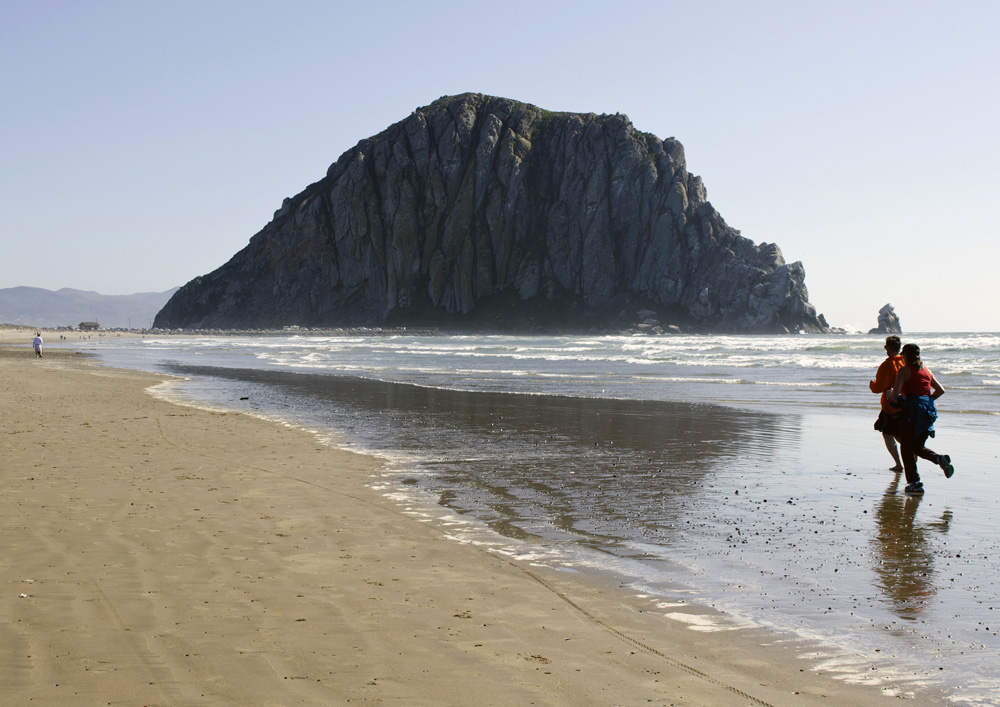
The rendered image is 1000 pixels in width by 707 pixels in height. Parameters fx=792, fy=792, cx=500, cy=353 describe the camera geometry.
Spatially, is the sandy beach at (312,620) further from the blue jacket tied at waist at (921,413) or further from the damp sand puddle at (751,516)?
the blue jacket tied at waist at (921,413)

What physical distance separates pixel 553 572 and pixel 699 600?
1261mm

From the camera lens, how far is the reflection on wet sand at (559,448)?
9.11 metres

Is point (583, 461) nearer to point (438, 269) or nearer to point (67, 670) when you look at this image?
point (67, 670)

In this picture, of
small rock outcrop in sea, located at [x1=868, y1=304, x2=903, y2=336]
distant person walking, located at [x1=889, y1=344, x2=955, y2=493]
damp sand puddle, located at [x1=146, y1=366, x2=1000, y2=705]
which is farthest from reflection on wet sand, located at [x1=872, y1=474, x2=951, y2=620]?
small rock outcrop in sea, located at [x1=868, y1=304, x2=903, y2=336]

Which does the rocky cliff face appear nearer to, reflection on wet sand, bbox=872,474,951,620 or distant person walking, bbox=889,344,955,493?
distant person walking, bbox=889,344,955,493

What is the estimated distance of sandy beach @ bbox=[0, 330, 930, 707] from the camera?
4.35 m

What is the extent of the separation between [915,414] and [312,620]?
365 inches

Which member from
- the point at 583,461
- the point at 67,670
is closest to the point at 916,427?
the point at 583,461

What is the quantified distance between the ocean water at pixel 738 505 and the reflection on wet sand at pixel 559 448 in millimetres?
56

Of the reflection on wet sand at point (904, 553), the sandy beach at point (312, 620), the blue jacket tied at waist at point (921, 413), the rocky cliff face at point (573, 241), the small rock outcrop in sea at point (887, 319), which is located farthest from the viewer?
the small rock outcrop in sea at point (887, 319)

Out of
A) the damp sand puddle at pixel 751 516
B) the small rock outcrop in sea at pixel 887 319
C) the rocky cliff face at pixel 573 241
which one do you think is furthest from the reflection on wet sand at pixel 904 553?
the small rock outcrop in sea at pixel 887 319

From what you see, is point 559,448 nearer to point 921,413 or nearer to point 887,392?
point 887,392

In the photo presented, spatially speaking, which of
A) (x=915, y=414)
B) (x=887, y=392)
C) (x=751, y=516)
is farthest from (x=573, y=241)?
(x=751, y=516)

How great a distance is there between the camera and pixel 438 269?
198 m
